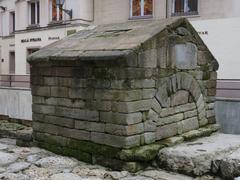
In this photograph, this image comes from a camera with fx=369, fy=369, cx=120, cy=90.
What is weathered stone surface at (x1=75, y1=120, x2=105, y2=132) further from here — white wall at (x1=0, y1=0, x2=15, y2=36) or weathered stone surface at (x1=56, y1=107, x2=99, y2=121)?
white wall at (x1=0, y1=0, x2=15, y2=36)

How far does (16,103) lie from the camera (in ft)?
46.8

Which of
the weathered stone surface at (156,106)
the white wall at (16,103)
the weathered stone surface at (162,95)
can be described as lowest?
the white wall at (16,103)

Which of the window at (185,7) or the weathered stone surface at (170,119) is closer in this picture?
the weathered stone surface at (170,119)

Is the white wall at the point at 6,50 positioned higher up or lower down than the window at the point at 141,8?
lower down

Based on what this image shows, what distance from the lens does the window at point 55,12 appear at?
19.3m

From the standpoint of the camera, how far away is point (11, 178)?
466 centimetres

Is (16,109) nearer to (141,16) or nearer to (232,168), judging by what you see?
(141,16)

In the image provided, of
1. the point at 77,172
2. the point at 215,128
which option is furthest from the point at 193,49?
the point at 77,172

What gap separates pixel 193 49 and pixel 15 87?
10.3 metres

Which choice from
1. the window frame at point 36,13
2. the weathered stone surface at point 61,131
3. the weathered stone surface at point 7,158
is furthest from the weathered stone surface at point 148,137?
the window frame at point 36,13

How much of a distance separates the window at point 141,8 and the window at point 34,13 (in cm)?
642

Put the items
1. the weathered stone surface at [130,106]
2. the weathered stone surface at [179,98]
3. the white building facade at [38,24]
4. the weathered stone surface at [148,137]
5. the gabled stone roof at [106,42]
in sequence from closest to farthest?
the weathered stone surface at [130,106]
the gabled stone roof at [106,42]
the weathered stone surface at [148,137]
the weathered stone surface at [179,98]
the white building facade at [38,24]

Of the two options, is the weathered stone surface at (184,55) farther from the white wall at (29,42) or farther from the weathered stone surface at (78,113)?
the white wall at (29,42)

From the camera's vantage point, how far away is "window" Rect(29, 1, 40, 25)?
2095 centimetres
